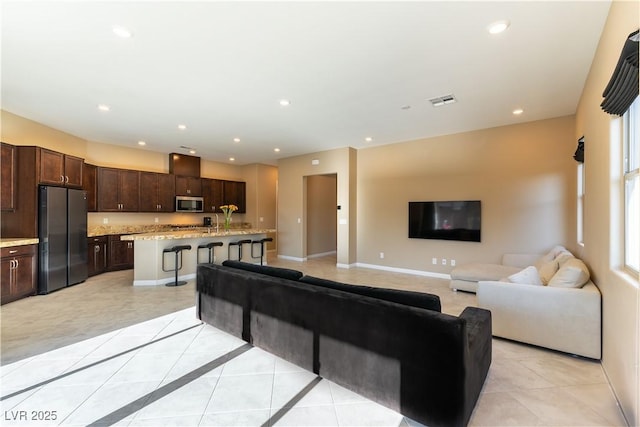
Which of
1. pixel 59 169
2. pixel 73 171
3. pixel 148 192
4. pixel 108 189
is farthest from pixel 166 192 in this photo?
pixel 59 169

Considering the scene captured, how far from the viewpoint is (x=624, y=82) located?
1.73 metres

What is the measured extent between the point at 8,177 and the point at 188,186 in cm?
359

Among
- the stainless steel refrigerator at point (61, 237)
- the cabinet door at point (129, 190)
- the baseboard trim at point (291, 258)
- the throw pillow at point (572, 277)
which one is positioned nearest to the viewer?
the throw pillow at point (572, 277)

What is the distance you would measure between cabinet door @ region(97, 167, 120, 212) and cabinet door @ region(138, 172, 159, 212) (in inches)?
19.3

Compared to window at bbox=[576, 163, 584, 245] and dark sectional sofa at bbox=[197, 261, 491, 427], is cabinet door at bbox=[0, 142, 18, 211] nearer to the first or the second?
dark sectional sofa at bbox=[197, 261, 491, 427]

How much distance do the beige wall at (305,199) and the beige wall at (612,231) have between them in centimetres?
431

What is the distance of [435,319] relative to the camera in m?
1.61

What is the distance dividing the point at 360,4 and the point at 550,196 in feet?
14.8

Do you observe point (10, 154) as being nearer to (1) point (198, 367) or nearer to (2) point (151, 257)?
(2) point (151, 257)

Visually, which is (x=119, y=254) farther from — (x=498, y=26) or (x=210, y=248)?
(x=498, y=26)

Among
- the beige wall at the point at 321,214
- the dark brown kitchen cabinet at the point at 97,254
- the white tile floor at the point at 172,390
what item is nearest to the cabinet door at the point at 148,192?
the dark brown kitchen cabinet at the point at 97,254

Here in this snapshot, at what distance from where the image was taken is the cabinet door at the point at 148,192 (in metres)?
6.78

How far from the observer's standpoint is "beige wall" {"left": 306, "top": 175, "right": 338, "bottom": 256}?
837 cm

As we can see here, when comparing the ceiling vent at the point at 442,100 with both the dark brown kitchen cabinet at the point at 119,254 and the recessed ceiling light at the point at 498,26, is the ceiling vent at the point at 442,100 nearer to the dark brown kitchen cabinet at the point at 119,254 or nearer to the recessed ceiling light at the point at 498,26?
the recessed ceiling light at the point at 498,26
